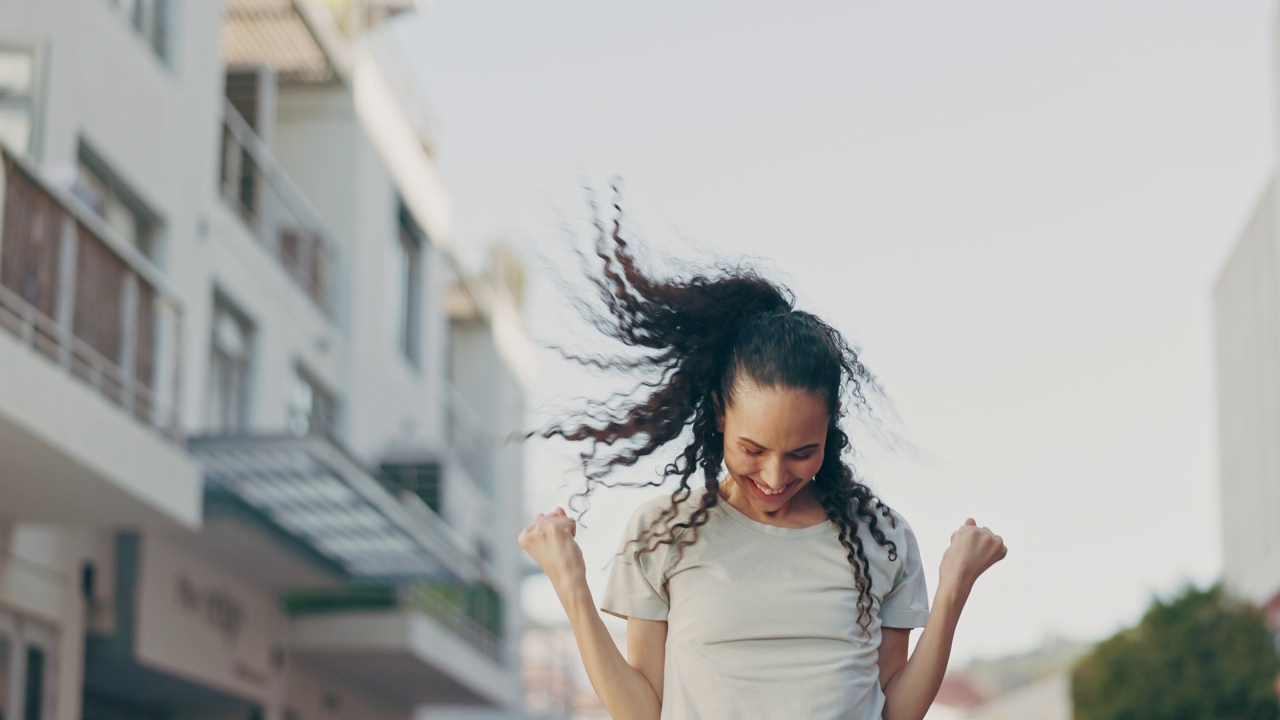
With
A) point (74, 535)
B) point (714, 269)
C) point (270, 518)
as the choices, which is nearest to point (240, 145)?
point (270, 518)

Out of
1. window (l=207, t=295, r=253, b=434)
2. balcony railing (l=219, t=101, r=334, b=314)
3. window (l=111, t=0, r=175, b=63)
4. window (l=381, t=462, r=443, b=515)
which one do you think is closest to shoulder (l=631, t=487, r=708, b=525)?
window (l=111, t=0, r=175, b=63)

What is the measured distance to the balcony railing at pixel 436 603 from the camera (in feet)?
70.7

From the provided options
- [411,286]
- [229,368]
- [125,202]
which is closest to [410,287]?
[411,286]

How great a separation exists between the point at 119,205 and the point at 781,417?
42.1ft

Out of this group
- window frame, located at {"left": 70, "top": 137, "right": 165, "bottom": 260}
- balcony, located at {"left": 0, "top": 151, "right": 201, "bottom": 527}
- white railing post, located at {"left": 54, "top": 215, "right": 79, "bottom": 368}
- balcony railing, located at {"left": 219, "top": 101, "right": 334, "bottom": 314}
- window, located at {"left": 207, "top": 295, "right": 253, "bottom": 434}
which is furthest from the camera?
balcony railing, located at {"left": 219, "top": 101, "right": 334, "bottom": 314}

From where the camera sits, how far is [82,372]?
12516mm

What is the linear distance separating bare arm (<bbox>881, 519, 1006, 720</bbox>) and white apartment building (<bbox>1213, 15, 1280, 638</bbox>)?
105 ft

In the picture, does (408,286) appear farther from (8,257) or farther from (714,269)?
(714,269)

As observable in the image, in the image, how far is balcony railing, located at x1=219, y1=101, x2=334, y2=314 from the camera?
18734mm

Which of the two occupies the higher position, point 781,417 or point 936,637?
point 781,417

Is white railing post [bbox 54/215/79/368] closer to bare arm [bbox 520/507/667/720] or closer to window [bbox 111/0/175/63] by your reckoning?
window [bbox 111/0/175/63]

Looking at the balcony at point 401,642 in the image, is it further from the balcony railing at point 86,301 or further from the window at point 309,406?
the balcony railing at point 86,301

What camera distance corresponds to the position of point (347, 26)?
2317 cm

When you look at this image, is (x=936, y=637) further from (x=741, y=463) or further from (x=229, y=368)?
(x=229, y=368)
